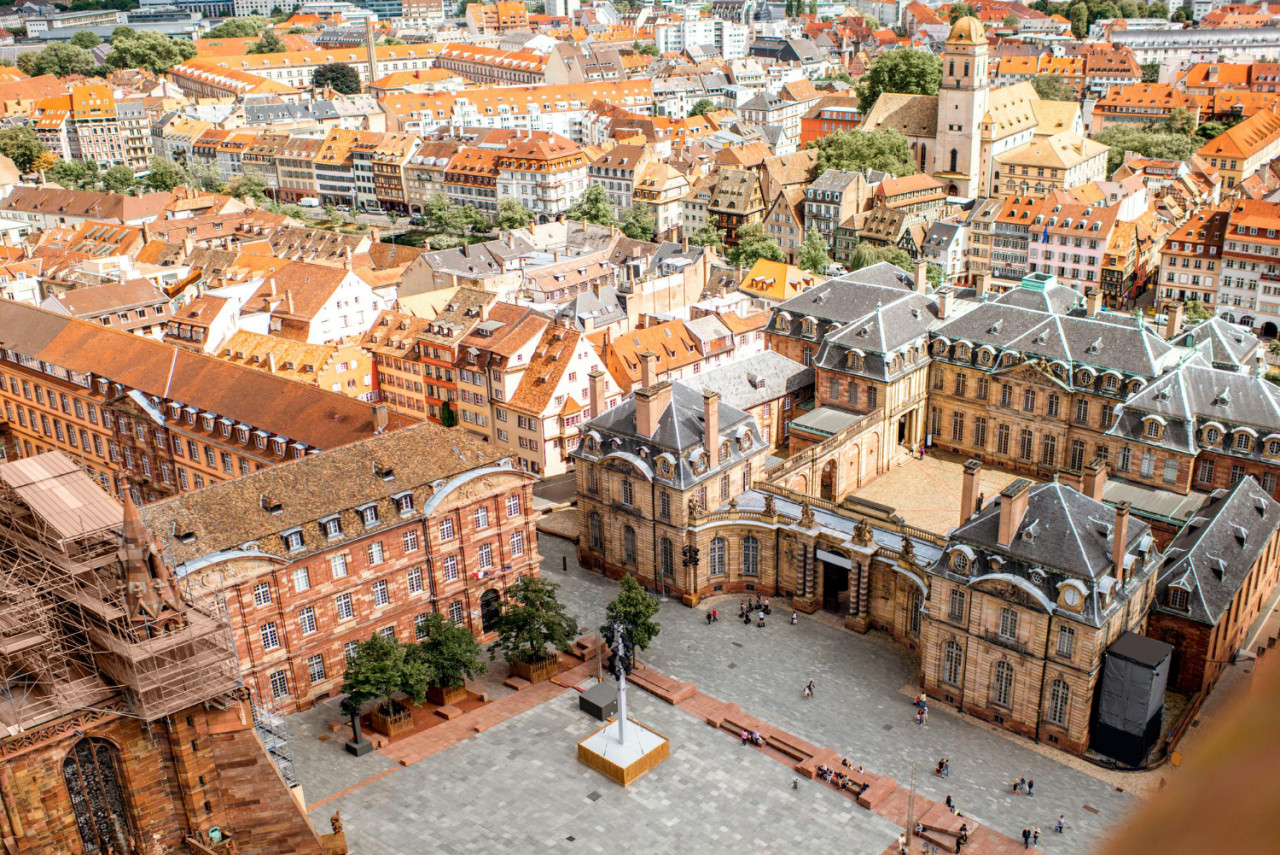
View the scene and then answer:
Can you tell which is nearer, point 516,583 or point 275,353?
point 516,583

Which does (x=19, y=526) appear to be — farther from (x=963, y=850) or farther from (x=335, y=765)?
(x=963, y=850)

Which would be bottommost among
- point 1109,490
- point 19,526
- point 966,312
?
point 1109,490

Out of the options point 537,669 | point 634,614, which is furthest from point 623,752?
point 537,669

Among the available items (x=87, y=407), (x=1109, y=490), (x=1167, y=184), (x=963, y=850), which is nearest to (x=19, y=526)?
(x=963, y=850)

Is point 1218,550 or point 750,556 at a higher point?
point 1218,550

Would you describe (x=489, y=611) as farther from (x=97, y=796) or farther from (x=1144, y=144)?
(x=1144, y=144)

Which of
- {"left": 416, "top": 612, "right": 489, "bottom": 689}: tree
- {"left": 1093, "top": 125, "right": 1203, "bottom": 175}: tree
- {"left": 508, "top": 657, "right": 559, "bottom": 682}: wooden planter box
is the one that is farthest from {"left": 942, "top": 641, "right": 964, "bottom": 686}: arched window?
{"left": 1093, "top": 125, "right": 1203, "bottom": 175}: tree

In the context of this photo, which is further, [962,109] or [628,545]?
[962,109]

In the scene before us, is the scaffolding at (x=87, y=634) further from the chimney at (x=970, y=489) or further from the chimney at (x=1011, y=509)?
the chimney at (x=970, y=489)
